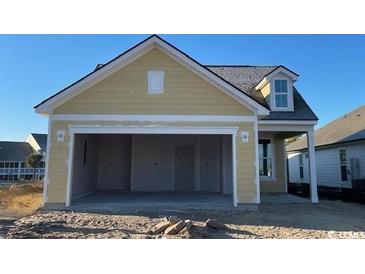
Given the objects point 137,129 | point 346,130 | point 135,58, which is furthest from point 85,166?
point 346,130

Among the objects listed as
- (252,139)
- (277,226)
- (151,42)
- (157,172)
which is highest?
(151,42)

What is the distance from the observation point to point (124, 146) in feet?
53.2

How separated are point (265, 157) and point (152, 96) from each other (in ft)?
25.6

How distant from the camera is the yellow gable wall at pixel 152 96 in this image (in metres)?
10.7

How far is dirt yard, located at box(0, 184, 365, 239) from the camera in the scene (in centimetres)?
698

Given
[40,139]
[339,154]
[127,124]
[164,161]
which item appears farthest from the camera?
[40,139]

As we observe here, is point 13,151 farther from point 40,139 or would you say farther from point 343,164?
point 343,164

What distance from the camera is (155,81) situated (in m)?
11.0

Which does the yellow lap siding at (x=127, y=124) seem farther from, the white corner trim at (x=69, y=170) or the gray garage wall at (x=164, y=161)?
the gray garage wall at (x=164, y=161)

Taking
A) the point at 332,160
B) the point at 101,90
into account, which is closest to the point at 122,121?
the point at 101,90

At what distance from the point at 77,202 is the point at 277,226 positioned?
6.97m

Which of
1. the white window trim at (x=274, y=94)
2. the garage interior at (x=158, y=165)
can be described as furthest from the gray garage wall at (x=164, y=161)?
the white window trim at (x=274, y=94)

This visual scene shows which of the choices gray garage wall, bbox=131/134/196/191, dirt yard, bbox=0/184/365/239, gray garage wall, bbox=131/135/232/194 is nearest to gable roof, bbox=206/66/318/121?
gray garage wall, bbox=131/135/232/194

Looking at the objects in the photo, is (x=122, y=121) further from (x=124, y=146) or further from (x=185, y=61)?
(x=124, y=146)
